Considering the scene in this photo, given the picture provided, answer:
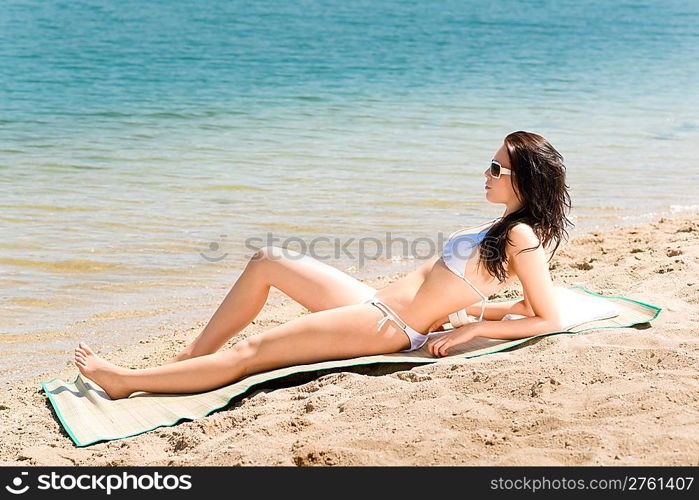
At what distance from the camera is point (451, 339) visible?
402cm

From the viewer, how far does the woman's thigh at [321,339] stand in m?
4.00

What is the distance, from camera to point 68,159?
10070mm

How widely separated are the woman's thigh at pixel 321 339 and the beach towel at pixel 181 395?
5 cm

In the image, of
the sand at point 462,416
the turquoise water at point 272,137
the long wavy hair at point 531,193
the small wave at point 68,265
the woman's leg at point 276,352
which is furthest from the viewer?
the turquoise water at point 272,137

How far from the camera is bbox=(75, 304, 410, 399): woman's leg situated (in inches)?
157

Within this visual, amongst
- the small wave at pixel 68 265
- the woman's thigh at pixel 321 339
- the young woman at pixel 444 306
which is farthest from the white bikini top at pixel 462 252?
the small wave at pixel 68 265

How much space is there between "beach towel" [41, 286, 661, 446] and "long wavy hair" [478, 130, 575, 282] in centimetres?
42

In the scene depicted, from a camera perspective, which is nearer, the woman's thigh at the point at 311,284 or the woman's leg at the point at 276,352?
the woman's leg at the point at 276,352

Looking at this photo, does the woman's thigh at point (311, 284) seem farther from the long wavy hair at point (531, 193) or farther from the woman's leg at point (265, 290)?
the long wavy hair at point (531, 193)

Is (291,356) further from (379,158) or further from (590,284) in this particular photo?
(379,158)

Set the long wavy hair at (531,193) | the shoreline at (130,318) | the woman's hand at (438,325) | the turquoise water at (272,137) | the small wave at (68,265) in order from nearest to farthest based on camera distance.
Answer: the long wavy hair at (531,193)
the woman's hand at (438,325)
the shoreline at (130,318)
the small wave at (68,265)
the turquoise water at (272,137)

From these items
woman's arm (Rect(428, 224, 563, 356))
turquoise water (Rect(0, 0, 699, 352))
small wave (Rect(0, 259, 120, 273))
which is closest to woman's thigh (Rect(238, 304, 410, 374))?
woman's arm (Rect(428, 224, 563, 356))

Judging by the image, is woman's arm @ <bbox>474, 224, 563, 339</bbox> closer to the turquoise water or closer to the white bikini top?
the white bikini top

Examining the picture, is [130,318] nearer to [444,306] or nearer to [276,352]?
[276,352]
